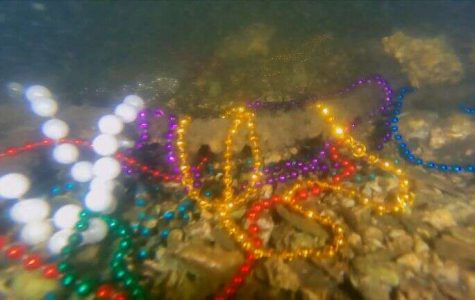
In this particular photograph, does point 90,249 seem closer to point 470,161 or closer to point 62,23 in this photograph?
point 470,161

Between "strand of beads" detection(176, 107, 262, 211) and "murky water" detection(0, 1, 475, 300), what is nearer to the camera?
"murky water" detection(0, 1, 475, 300)

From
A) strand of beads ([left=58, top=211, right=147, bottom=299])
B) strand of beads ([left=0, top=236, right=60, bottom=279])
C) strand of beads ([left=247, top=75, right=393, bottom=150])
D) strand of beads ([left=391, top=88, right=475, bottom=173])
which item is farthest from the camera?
strand of beads ([left=247, top=75, right=393, bottom=150])

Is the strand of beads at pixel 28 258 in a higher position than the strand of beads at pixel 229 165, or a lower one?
lower

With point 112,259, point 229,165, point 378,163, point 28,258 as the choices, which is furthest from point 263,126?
point 28,258

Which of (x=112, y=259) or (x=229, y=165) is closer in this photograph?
(x=112, y=259)

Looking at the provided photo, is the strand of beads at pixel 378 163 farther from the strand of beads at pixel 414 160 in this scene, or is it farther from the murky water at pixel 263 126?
the strand of beads at pixel 414 160

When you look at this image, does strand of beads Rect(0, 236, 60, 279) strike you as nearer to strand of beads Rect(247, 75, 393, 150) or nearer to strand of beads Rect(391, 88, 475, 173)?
strand of beads Rect(247, 75, 393, 150)

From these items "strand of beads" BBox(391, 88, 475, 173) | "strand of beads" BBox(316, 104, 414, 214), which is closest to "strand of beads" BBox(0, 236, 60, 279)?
"strand of beads" BBox(316, 104, 414, 214)

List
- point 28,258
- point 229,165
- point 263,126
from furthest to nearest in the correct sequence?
point 263,126 < point 229,165 < point 28,258

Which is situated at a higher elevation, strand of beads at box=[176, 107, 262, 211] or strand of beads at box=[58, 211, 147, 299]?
strand of beads at box=[176, 107, 262, 211]

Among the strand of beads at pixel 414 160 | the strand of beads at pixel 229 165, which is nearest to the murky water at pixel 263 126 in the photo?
the strand of beads at pixel 414 160

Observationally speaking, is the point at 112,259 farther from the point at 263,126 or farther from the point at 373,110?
the point at 373,110

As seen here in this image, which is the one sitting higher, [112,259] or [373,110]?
[373,110]

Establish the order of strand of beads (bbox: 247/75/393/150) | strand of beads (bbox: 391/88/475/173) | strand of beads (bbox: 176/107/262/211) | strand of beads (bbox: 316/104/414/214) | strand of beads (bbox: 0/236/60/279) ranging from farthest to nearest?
strand of beads (bbox: 247/75/393/150), strand of beads (bbox: 391/88/475/173), strand of beads (bbox: 176/107/262/211), strand of beads (bbox: 316/104/414/214), strand of beads (bbox: 0/236/60/279)
